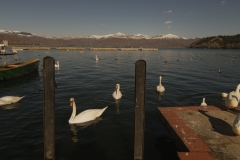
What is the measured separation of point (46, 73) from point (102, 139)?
14.9 feet

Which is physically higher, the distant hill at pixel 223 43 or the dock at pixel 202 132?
the distant hill at pixel 223 43

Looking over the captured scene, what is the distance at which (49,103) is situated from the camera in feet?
14.7

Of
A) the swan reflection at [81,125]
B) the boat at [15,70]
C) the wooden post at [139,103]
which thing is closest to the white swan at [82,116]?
the swan reflection at [81,125]

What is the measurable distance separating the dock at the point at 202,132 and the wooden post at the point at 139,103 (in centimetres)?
122

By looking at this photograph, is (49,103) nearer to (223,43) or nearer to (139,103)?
(139,103)

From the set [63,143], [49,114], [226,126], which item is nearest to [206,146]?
[226,126]

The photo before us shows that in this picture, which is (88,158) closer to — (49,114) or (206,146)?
(49,114)

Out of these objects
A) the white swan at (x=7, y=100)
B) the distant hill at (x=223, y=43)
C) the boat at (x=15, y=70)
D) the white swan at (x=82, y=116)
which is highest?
the distant hill at (x=223, y=43)

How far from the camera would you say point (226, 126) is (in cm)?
643

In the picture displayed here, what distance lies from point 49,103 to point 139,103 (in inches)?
95.5

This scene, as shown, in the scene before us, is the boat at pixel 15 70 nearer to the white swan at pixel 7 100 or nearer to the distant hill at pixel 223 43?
the white swan at pixel 7 100

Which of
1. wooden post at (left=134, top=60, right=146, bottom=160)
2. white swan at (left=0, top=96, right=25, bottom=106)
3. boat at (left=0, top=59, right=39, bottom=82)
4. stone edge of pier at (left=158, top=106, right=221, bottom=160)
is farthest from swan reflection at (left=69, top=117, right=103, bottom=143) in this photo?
boat at (left=0, top=59, right=39, bottom=82)

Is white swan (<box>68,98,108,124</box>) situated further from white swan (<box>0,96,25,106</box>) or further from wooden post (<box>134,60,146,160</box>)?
white swan (<box>0,96,25,106</box>)

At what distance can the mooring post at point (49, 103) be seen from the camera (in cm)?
429
